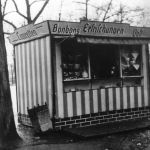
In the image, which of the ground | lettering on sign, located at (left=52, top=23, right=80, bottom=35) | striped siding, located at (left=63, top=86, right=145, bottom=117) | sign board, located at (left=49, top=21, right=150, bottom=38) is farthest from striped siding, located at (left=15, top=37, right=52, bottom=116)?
the ground

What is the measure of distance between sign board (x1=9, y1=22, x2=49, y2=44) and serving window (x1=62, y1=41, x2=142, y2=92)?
2.63 ft

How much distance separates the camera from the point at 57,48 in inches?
381

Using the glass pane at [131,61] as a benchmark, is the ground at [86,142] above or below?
below

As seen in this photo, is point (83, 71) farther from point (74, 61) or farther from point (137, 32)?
point (137, 32)

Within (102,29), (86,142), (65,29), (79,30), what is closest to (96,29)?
(102,29)

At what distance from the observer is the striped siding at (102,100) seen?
9875mm

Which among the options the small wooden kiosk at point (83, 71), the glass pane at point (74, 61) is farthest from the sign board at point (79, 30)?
the glass pane at point (74, 61)

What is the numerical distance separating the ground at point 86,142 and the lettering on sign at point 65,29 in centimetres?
267

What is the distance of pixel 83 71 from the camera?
10.4 m

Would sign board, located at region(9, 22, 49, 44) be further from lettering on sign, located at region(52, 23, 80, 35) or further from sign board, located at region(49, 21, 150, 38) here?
sign board, located at region(49, 21, 150, 38)

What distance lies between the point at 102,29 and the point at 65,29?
1.24 metres

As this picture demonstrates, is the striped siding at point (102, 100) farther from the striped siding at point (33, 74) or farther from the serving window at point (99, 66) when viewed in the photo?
the striped siding at point (33, 74)

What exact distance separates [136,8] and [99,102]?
19.7 metres

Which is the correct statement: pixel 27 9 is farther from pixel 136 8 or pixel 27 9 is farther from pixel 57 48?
pixel 57 48
